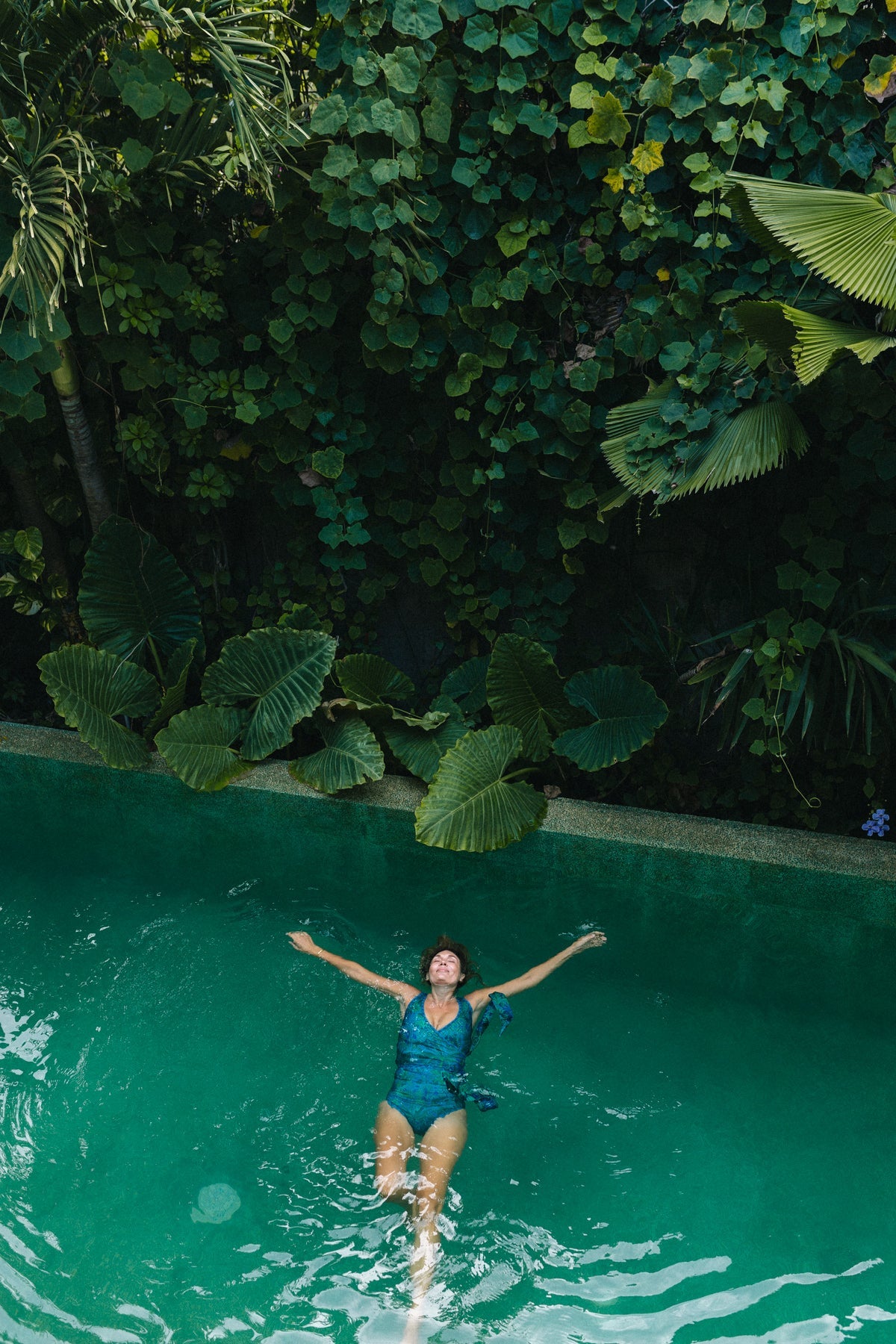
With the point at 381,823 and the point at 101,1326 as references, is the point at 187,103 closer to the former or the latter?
the point at 381,823

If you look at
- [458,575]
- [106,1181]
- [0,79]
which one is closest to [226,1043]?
[106,1181]

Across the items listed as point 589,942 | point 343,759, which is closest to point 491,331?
point 343,759

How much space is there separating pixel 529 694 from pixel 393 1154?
1779 mm

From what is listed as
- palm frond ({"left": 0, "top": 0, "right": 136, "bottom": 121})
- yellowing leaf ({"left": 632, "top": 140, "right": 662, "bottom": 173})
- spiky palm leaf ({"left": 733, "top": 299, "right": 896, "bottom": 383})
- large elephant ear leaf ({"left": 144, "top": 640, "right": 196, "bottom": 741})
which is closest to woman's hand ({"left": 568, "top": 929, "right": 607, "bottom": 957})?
spiky palm leaf ({"left": 733, "top": 299, "right": 896, "bottom": 383})

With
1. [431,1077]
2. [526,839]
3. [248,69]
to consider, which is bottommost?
[431,1077]

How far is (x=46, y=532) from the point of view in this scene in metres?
5.10

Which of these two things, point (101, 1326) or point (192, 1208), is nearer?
point (101, 1326)

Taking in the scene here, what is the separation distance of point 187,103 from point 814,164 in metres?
2.12

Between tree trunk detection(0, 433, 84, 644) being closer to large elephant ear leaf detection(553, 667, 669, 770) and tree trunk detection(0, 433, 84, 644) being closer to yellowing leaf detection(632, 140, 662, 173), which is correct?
large elephant ear leaf detection(553, 667, 669, 770)

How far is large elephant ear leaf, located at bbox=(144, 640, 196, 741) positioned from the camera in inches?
178

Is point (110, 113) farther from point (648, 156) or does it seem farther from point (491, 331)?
point (648, 156)

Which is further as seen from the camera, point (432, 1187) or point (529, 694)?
point (529, 694)

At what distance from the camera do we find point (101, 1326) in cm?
284

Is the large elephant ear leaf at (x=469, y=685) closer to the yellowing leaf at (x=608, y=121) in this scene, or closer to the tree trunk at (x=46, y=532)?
the tree trunk at (x=46, y=532)
